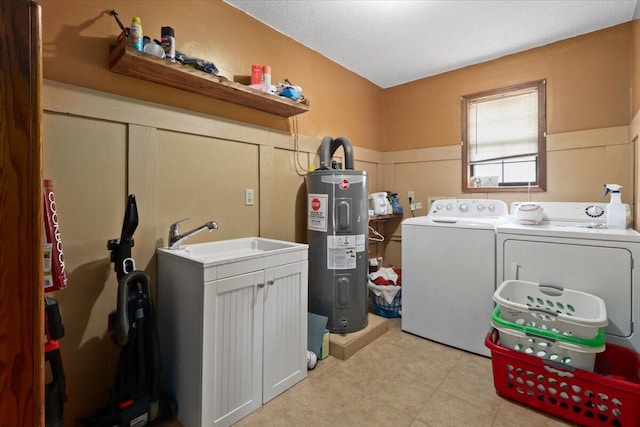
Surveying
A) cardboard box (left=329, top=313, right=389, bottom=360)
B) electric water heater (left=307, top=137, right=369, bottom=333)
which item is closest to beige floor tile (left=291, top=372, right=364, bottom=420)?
cardboard box (left=329, top=313, right=389, bottom=360)

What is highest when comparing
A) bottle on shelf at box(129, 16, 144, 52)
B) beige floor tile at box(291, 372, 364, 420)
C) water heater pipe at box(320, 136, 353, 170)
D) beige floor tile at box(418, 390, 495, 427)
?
bottle on shelf at box(129, 16, 144, 52)

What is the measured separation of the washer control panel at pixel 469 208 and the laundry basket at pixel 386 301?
83cm

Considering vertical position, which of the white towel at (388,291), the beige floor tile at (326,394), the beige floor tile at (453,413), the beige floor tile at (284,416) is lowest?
the beige floor tile at (453,413)

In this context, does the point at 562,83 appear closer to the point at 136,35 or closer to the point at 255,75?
the point at 255,75

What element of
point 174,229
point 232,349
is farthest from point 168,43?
point 232,349

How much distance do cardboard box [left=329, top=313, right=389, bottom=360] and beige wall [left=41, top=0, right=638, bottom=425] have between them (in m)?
0.91

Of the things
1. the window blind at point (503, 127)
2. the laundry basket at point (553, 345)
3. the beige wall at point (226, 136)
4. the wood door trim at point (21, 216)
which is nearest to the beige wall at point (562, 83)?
the beige wall at point (226, 136)

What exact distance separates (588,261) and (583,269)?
0.06 meters

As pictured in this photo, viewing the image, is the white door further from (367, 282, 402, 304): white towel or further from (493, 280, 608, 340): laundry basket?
(367, 282, 402, 304): white towel

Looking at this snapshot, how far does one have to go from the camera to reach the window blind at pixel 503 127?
276cm

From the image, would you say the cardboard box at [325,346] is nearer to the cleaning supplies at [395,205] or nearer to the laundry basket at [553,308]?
the laundry basket at [553,308]

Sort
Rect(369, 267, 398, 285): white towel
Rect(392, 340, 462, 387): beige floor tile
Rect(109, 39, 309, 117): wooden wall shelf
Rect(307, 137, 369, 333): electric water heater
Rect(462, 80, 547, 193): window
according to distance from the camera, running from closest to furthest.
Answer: Rect(109, 39, 309, 117): wooden wall shelf, Rect(392, 340, 462, 387): beige floor tile, Rect(307, 137, 369, 333): electric water heater, Rect(462, 80, 547, 193): window, Rect(369, 267, 398, 285): white towel

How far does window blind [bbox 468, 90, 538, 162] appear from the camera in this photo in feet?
9.07

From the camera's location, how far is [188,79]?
177 cm
